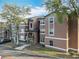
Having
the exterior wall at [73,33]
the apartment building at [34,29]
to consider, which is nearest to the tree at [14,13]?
the apartment building at [34,29]

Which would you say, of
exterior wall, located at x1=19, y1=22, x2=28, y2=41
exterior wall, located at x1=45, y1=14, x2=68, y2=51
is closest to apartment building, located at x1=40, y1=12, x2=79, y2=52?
exterior wall, located at x1=45, y1=14, x2=68, y2=51

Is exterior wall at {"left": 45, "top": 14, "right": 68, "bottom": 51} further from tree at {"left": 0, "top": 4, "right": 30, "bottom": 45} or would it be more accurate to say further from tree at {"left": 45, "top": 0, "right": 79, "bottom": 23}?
tree at {"left": 0, "top": 4, "right": 30, "bottom": 45}

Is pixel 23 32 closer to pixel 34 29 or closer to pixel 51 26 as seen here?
pixel 34 29

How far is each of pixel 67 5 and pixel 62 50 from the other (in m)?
8.36

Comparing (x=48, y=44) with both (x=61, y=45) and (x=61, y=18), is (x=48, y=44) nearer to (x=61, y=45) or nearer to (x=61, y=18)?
(x=61, y=45)

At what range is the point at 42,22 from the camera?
4762 cm

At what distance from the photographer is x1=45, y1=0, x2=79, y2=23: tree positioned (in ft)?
98.7

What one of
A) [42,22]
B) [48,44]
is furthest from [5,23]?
[48,44]

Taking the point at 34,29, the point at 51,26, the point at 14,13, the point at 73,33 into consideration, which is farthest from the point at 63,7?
the point at 34,29

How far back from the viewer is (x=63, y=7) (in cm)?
3039

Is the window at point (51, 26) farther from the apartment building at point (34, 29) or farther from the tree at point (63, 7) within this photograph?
the apartment building at point (34, 29)

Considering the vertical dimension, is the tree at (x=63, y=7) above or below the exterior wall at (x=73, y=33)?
above

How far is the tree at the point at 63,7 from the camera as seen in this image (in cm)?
3009

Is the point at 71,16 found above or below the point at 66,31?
above
